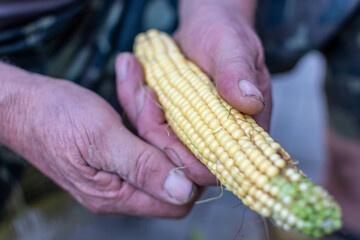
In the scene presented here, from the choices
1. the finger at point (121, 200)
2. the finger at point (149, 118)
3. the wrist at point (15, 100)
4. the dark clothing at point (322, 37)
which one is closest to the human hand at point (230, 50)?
the finger at point (149, 118)

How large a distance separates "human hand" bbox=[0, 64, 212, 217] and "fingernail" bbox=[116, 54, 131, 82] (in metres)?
0.23

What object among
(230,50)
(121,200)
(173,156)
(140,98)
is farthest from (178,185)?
(230,50)

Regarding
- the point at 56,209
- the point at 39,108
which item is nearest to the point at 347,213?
the point at 56,209

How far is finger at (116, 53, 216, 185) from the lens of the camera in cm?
141

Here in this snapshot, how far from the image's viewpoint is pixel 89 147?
54.9 inches

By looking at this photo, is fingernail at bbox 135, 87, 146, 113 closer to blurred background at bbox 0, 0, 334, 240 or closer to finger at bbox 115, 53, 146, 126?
finger at bbox 115, 53, 146, 126

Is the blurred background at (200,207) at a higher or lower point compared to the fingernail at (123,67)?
lower

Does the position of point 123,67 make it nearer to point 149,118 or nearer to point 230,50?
point 149,118

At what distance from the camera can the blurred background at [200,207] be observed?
220 centimetres

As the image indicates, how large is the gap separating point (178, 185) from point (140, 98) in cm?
47

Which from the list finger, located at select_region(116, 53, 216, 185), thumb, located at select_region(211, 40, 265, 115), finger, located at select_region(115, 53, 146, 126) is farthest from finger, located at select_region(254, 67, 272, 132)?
finger, located at select_region(115, 53, 146, 126)

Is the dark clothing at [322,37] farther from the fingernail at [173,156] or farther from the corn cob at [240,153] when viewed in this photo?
the fingernail at [173,156]

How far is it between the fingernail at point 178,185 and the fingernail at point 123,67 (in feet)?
1.85

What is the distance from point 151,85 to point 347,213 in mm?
2000
